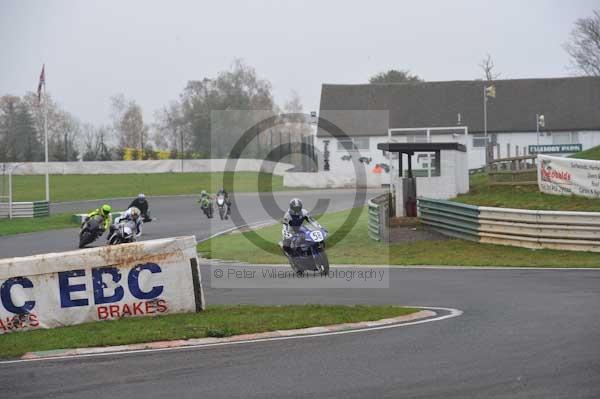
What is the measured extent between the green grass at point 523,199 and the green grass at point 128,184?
35.2 meters

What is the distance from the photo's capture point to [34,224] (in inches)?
1598

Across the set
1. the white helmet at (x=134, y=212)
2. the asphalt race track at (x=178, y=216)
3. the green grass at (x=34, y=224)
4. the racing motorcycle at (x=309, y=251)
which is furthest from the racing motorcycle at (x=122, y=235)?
the green grass at (x=34, y=224)

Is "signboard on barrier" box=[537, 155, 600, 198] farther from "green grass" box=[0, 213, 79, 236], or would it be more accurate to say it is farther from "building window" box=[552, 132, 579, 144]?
"building window" box=[552, 132, 579, 144]

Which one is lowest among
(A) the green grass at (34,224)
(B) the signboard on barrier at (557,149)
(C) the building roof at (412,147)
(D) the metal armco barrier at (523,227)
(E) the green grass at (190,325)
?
(E) the green grass at (190,325)

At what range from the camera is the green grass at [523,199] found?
2331 centimetres

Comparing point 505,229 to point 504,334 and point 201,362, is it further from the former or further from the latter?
point 201,362

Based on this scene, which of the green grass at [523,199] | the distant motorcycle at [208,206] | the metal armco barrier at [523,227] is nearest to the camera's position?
the metal armco barrier at [523,227]

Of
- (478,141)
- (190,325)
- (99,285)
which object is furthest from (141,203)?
(478,141)

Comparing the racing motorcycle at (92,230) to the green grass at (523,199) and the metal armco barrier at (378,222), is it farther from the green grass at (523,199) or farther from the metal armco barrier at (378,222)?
the green grass at (523,199)

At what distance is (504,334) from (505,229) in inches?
501

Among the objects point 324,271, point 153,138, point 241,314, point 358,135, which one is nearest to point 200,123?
point 153,138

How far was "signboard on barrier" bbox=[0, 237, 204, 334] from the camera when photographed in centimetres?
1133

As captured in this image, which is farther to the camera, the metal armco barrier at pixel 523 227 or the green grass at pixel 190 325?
the metal armco barrier at pixel 523 227

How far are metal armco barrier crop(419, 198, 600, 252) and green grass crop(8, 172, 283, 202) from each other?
3933 centimetres
